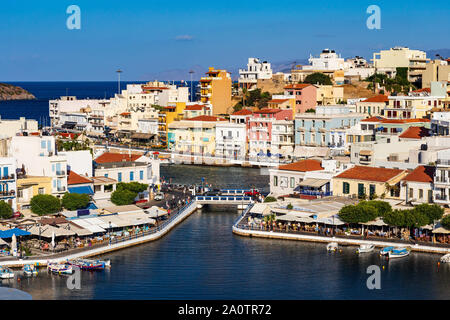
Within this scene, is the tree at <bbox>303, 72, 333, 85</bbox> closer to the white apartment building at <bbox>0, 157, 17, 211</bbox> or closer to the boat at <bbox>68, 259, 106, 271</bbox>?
the white apartment building at <bbox>0, 157, 17, 211</bbox>

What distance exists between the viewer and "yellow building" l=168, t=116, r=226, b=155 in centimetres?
7562

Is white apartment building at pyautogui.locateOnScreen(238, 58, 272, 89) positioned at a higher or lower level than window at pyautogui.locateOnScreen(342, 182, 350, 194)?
higher

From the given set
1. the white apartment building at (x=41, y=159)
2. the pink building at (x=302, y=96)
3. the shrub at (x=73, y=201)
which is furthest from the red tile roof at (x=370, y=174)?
the pink building at (x=302, y=96)

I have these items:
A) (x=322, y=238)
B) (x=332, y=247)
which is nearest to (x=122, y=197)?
(x=322, y=238)

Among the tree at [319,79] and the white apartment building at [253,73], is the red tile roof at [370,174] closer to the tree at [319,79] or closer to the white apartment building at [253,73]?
the tree at [319,79]

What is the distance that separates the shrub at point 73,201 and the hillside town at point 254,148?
0.19 feet

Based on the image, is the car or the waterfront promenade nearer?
the waterfront promenade

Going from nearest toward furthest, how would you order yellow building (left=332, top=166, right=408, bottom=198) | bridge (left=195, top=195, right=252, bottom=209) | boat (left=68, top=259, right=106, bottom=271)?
boat (left=68, top=259, right=106, bottom=271), yellow building (left=332, top=166, right=408, bottom=198), bridge (left=195, top=195, right=252, bottom=209)

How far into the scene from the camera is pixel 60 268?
107 ft

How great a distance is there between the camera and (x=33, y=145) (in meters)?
42.1

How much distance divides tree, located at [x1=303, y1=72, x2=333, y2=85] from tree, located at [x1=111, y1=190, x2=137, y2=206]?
153ft

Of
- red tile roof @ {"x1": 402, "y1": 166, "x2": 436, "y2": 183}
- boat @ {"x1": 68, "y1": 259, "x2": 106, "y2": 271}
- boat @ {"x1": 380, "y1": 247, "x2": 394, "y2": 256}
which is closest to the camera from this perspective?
boat @ {"x1": 68, "y1": 259, "x2": 106, "y2": 271}

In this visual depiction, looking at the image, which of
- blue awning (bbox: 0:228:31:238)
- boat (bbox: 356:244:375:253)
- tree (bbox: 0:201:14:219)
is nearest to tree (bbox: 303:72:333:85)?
Answer: boat (bbox: 356:244:375:253)
